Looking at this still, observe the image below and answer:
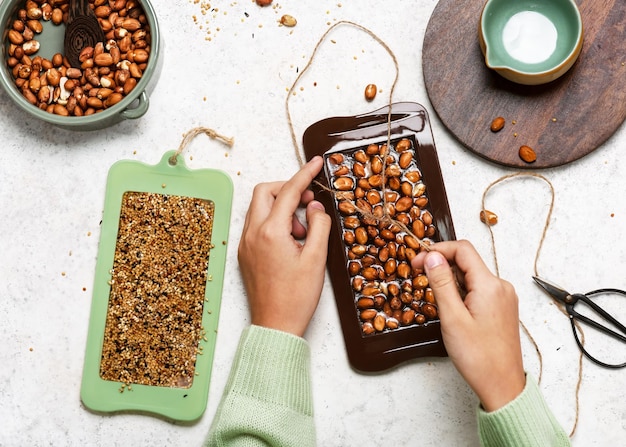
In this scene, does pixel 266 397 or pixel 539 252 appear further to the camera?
pixel 539 252

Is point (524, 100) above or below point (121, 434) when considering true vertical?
above

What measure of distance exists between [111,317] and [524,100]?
922 mm

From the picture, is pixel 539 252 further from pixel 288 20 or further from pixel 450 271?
pixel 288 20

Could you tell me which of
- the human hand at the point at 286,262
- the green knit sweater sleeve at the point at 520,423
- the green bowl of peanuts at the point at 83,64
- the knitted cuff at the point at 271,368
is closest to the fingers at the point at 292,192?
the human hand at the point at 286,262

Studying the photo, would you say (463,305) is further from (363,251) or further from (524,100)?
(524,100)

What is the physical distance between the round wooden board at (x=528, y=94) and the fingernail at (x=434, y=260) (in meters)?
0.27

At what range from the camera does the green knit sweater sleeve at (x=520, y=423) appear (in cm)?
103

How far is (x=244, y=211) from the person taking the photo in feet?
4.18

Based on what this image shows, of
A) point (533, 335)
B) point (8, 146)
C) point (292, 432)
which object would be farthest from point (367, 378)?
point (8, 146)

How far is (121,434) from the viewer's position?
1.26 m

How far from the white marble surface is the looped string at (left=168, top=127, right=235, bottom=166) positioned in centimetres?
2

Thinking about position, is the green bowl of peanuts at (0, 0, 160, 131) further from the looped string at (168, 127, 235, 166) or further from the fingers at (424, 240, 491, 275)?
the fingers at (424, 240, 491, 275)

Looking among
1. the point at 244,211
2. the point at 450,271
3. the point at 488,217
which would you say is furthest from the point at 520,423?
the point at 244,211

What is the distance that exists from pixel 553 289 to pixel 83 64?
1023mm
